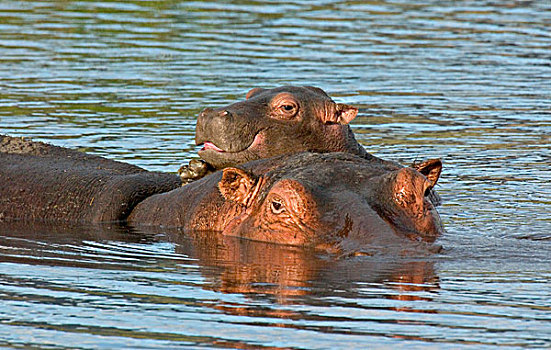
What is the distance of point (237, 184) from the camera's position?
840 cm

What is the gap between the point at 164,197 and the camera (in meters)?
9.32

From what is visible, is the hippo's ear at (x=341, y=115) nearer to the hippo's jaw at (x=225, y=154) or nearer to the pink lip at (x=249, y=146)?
the pink lip at (x=249, y=146)

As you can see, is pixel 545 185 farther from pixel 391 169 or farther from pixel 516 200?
pixel 391 169

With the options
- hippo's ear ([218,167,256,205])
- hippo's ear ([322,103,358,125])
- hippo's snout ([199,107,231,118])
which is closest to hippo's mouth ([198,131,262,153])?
hippo's snout ([199,107,231,118])

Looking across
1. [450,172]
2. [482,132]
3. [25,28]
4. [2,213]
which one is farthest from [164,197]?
[25,28]

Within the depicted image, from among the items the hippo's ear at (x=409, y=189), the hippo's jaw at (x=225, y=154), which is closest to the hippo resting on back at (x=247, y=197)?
the hippo's ear at (x=409, y=189)

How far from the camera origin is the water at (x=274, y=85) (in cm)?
601

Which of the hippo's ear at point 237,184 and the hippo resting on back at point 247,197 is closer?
the hippo resting on back at point 247,197

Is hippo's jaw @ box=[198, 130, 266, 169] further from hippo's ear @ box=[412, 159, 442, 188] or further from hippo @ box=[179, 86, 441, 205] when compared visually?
hippo's ear @ box=[412, 159, 442, 188]

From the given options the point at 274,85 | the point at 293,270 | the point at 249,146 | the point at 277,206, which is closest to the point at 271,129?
the point at 249,146

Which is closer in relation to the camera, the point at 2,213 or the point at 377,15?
the point at 2,213

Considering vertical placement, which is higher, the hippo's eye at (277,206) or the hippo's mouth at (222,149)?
the hippo's mouth at (222,149)

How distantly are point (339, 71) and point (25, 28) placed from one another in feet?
24.2

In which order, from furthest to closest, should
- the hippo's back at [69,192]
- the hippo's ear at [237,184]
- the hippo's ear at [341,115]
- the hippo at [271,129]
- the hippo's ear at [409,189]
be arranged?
1. the hippo's ear at [341,115]
2. the hippo at [271,129]
3. the hippo's back at [69,192]
4. the hippo's ear at [237,184]
5. the hippo's ear at [409,189]
